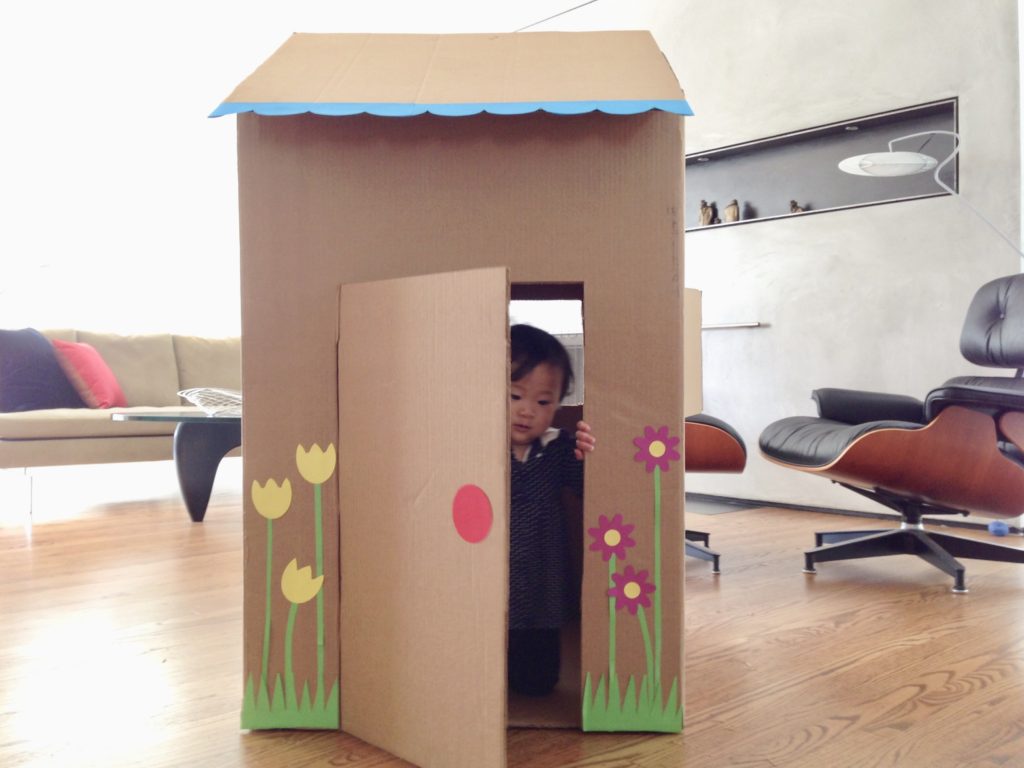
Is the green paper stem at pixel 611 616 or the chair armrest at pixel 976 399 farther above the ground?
the chair armrest at pixel 976 399

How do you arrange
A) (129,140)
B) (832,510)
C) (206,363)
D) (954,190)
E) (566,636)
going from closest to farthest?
(566,636), (954,190), (832,510), (206,363), (129,140)

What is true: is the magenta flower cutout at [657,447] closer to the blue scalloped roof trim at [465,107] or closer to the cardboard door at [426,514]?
the cardboard door at [426,514]

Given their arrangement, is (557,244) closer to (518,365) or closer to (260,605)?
(518,365)

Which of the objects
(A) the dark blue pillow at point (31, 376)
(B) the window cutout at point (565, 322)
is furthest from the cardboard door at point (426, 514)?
(A) the dark blue pillow at point (31, 376)

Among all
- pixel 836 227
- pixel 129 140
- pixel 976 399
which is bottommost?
pixel 976 399

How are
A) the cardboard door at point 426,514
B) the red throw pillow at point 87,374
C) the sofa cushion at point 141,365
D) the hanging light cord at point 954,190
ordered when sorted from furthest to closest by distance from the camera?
1. the sofa cushion at point 141,365
2. the red throw pillow at point 87,374
3. the hanging light cord at point 954,190
4. the cardboard door at point 426,514

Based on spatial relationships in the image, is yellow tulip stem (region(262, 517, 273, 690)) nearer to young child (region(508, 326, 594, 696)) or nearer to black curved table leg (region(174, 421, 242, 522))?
young child (region(508, 326, 594, 696))

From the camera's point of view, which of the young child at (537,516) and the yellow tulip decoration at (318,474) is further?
the young child at (537,516)

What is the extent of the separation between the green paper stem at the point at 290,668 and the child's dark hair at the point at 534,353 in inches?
18.6

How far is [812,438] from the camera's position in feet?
7.89

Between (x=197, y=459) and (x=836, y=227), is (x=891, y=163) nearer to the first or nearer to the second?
(x=836, y=227)

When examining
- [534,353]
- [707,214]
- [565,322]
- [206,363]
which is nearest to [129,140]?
[206,363]

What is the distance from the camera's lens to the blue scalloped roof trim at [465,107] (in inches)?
43.6

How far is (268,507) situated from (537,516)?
1.28 feet
